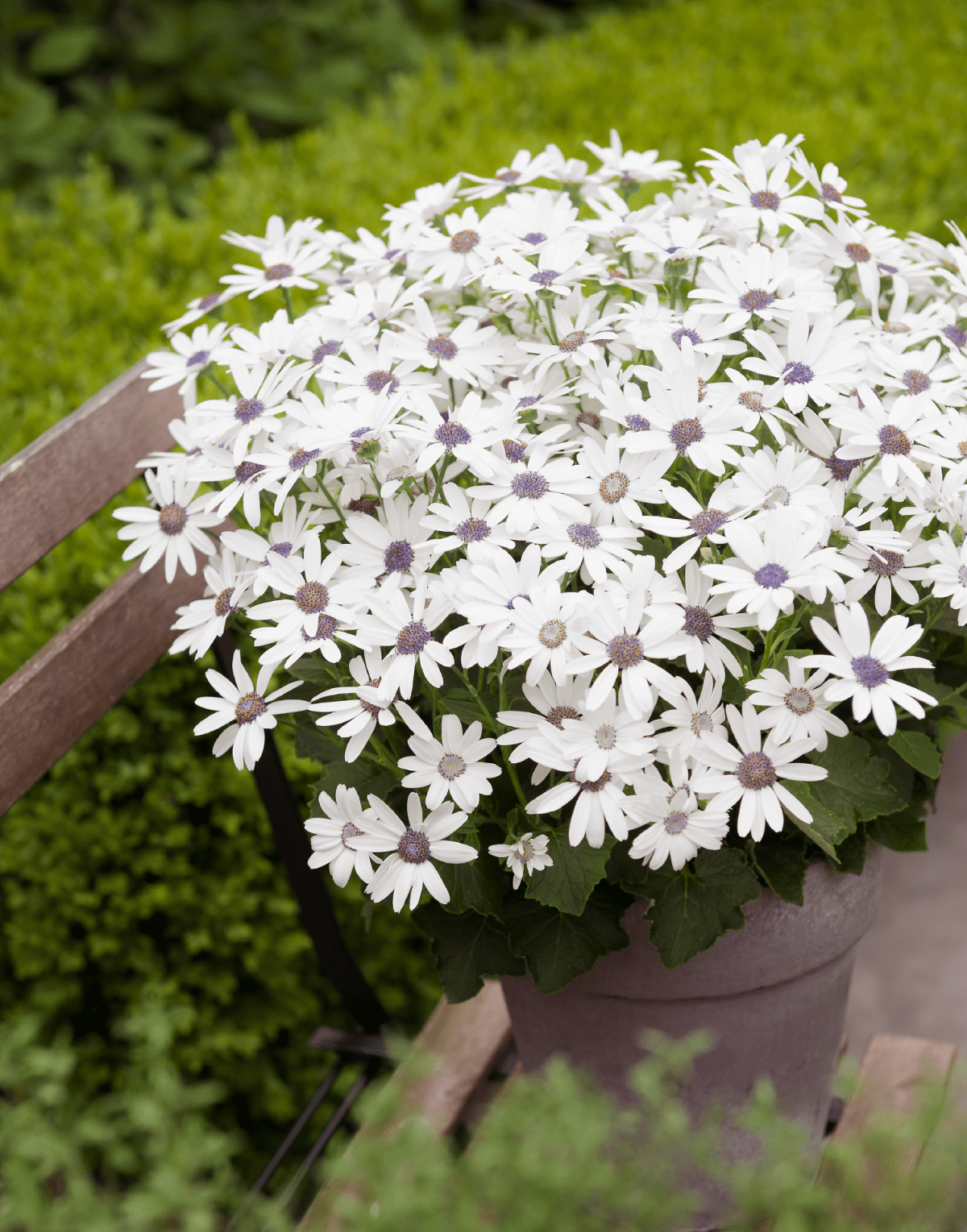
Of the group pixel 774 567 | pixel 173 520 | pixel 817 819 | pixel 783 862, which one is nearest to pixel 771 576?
pixel 774 567

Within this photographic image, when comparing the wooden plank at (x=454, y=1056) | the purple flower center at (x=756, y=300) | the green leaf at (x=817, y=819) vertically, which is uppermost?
the purple flower center at (x=756, y=300)

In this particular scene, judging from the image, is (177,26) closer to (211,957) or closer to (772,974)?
(211,957)

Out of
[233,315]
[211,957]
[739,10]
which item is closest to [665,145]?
[233,315]

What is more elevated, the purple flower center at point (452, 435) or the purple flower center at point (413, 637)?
the purple flower center at point (452, 435)

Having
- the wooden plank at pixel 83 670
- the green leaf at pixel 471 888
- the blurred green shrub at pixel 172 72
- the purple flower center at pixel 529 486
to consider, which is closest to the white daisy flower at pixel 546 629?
the purple flower center at pixel 529 486

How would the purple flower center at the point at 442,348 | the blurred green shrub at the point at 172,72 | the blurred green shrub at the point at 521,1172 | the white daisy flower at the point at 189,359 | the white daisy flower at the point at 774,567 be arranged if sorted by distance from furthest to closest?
the blurred green shrub at the point at 172,72 → the white daisy flower at the point at 189,359 → the purple flower center at the point at 442,348 → the white daisy flower at the point at 774,567 → the blurred green shrub at the point at 521,1172

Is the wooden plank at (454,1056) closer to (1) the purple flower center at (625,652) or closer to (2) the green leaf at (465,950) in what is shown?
(2) the green leaf at (465,950)
